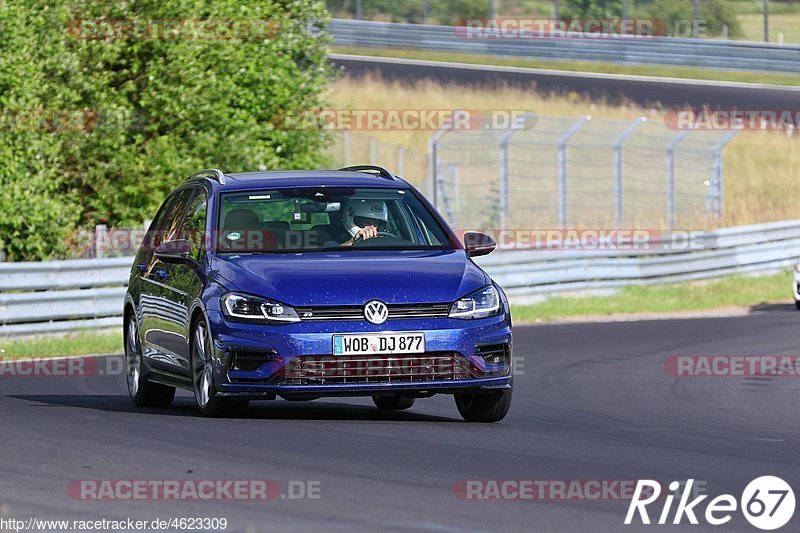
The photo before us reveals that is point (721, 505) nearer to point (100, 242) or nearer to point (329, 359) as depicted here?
point (329, 359)

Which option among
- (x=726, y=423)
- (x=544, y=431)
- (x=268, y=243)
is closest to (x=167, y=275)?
(x=268, y=243)

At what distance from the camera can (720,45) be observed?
4853cm

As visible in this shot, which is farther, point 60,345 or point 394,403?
point 60,345

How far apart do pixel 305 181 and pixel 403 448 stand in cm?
280

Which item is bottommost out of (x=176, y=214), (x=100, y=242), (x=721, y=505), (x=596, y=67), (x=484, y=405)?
(x=596, y=67)

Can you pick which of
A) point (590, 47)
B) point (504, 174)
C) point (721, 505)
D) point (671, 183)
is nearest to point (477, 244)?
point (721, 505)

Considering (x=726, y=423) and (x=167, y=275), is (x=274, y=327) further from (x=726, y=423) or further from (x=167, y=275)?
(x=726, y=423)

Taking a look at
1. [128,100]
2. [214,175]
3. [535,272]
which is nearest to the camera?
[214,175]

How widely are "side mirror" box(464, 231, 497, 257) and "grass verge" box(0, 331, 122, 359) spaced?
8325 millimetres

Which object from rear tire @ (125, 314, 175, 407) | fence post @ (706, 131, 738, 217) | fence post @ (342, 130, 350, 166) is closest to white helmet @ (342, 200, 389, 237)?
rear tire @ (125, 314, 175, 407)

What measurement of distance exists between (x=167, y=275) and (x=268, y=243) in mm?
1008

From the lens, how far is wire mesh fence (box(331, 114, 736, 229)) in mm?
30250

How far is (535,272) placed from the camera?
26.1 m

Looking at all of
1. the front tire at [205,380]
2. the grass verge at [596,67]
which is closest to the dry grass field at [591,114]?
the grass verge at [596,67]
